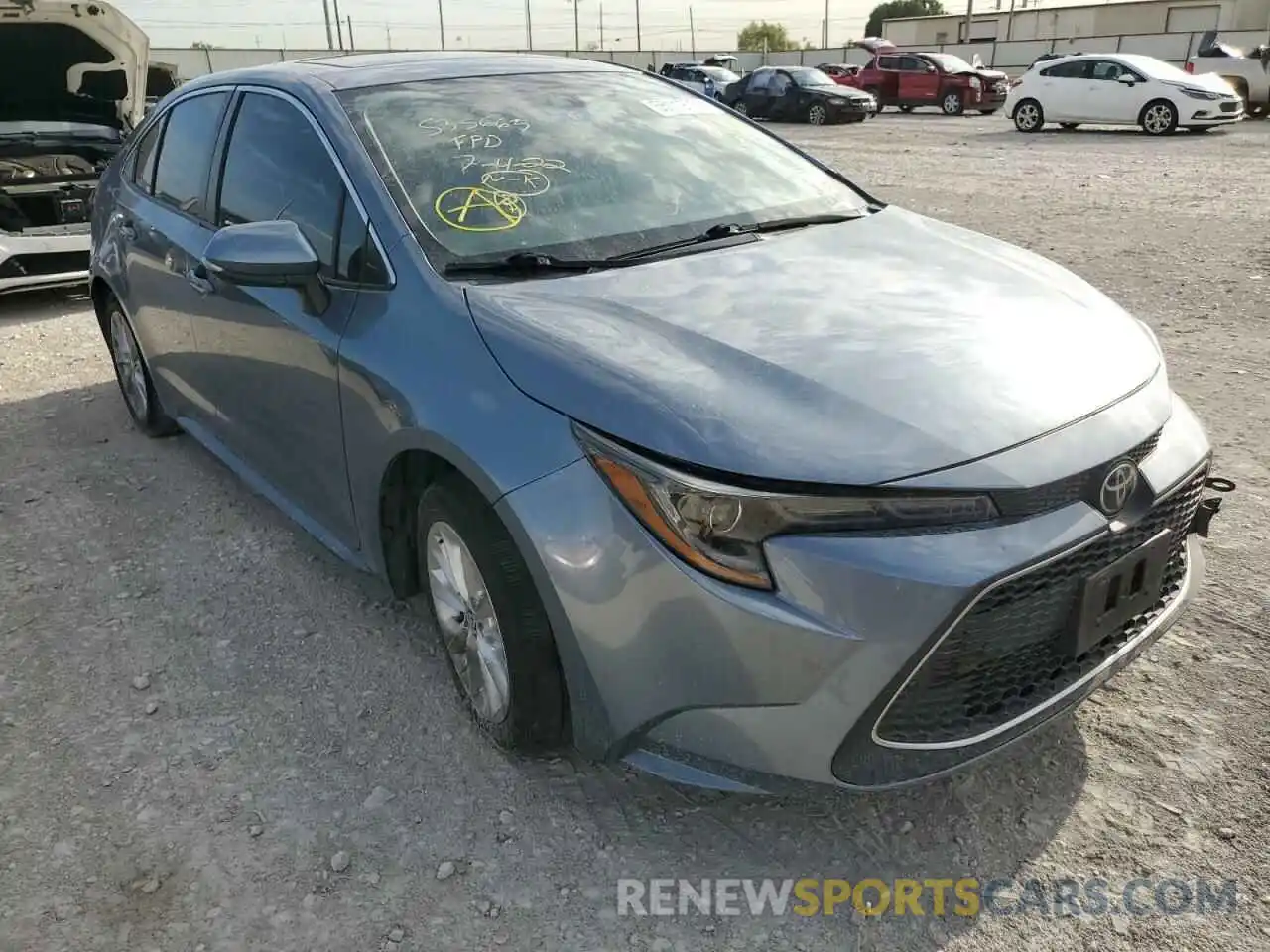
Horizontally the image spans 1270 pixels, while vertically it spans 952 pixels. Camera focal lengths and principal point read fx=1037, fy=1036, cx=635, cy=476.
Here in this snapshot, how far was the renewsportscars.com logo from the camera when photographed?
6.96 feet

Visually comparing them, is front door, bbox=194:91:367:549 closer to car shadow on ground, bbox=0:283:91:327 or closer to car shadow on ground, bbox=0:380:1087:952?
car shadow on ground, bbox=0:380:1087:952

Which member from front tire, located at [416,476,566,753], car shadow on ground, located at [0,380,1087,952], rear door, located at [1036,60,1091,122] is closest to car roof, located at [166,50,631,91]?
front tire, located at [416,476,566,753]

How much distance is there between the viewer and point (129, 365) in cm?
491

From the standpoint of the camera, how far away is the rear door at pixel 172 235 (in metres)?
3.77

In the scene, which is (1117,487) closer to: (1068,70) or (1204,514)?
(1204,514)

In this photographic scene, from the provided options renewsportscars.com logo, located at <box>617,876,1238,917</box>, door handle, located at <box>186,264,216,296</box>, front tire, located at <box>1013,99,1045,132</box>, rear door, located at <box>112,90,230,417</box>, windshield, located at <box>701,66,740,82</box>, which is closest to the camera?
renewsportscars.com logo, located at <box>617,876,1238,917</box>

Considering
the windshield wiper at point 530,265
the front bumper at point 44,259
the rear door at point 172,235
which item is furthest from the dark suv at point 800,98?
the windshield wiper at point 530,265

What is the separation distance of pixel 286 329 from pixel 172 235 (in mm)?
1232

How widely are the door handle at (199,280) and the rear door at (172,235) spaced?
0.02 m

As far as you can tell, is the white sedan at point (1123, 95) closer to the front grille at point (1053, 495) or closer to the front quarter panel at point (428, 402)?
the front grille at point (1053, 495)

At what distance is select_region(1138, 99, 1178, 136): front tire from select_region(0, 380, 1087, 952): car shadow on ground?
1863 cm

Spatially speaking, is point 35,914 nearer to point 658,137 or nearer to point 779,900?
point 779,900

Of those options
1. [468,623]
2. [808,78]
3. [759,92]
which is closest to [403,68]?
[468,623]

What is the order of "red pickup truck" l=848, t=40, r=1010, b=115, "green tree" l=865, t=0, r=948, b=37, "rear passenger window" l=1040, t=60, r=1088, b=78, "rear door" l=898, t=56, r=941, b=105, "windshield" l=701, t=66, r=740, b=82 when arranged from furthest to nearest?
"green tree" l=865, t=0, r=948, b=37 → "windshield" l=701, t=66, r=740, b=82 → "rear door" l=898, t=56, r=941, b=105 → "red pickup truck" l=848, t=40, r=1010, b=115 → "rear passenger window" l=1040, t=60, r=1088, b=78
